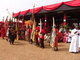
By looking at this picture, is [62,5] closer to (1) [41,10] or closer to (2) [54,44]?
(1) [41,10]

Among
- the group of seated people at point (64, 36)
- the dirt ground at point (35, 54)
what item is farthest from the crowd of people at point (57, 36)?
the dirt ground at point (35, 54)

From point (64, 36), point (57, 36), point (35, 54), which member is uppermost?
point (57, 36)

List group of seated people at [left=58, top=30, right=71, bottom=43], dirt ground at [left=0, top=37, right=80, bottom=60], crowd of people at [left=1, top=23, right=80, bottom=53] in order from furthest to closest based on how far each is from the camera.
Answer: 1. group of seated people at [left=58, top=30, right=71, bottom=43]
2. crowd of people at [left=1, top=23, right=80, bottom=53]
3. dirt ground at [left=0, top=37, right=80, bottom=60]

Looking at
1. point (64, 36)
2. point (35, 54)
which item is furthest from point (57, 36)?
point (64, 36)

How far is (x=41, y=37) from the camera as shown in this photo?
6852 millimetres

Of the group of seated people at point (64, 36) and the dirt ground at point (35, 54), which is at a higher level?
the group of seated people at point (64, 36)

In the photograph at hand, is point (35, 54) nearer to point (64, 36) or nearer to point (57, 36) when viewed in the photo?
point (57, 36)

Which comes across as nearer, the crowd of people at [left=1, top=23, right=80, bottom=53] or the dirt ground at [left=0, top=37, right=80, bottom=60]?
the dirt ground at [left=0, top=37, right=80, bottom=60]

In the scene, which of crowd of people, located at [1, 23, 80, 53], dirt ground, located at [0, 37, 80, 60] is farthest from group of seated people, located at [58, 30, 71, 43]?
dirt ground, located at [0, 37, 80, 60]

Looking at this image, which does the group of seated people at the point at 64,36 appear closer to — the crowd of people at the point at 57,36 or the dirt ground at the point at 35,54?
the crowd of people at the point at 57,36

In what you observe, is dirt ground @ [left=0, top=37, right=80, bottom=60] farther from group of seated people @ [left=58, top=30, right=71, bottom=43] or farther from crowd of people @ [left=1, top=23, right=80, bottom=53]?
group of seated people @ [left=58, top=30, right=71, bottom=43]

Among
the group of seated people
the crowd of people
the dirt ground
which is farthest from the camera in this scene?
the group of seated people

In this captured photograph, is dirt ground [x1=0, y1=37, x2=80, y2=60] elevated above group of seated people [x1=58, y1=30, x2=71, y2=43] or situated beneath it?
situated beneath

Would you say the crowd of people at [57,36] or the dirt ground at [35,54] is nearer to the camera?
the dirt ground at [35,54]
